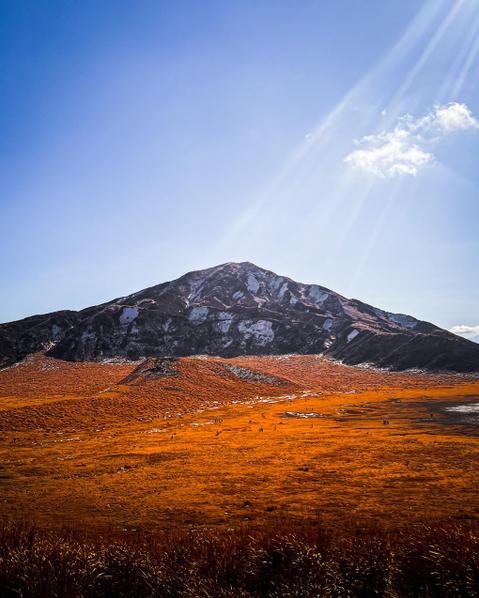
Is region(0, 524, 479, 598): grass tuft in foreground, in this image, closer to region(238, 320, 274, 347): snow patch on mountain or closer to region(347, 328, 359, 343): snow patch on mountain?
region(347, 328, 359, 343): snow patch on mountain

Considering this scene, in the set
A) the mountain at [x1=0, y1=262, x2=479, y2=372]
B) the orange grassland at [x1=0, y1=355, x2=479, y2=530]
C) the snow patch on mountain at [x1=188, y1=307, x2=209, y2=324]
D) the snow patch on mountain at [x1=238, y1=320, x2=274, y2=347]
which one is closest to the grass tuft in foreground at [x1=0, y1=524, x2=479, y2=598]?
the orange grassland at [x1=0, y1=355, x2=479, y2=530]

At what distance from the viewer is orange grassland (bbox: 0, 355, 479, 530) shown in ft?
56.7

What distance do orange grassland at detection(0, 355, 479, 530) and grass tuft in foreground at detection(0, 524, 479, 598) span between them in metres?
7.65

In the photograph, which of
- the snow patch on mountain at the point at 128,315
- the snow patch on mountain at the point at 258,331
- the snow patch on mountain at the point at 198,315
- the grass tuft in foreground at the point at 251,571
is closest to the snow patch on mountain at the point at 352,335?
the snow patch on mountain at the point at 258,331

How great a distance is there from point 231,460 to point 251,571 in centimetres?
2082

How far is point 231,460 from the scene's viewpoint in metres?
27.5

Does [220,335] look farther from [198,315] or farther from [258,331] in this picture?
[198,315]

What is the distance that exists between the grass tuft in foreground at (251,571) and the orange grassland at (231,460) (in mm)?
7653

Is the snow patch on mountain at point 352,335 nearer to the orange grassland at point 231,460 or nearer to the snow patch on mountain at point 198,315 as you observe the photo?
the snow patch on mountain at point 198,315

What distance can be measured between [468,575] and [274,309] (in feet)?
615

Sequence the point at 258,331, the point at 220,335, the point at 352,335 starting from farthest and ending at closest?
the point at 258,331 < the point at 220,335 < the point at 352,335

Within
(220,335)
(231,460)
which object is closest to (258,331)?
(220,335)

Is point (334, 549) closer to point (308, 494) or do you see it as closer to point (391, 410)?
point (308, 494)

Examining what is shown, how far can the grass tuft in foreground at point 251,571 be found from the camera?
7.09m
